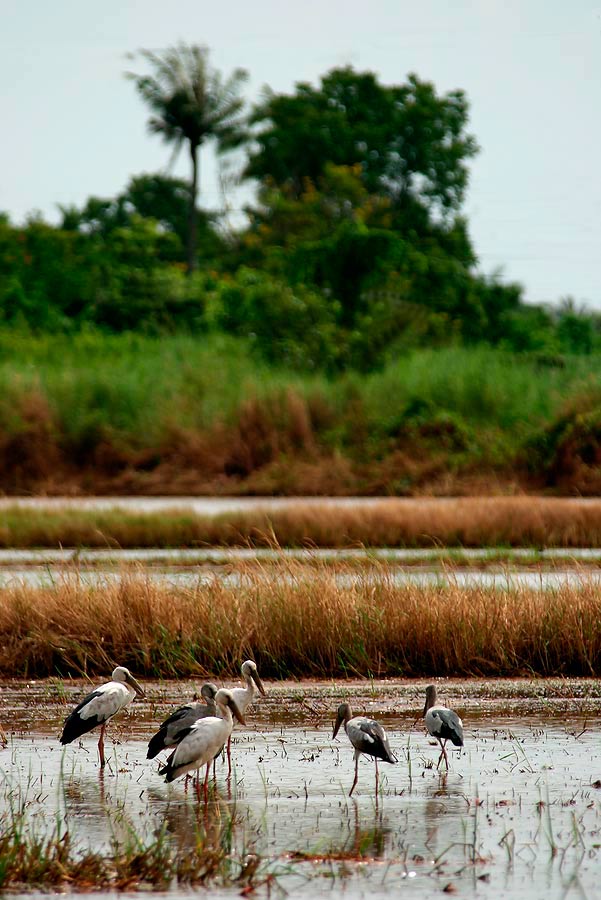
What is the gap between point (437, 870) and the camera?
18.7 ft

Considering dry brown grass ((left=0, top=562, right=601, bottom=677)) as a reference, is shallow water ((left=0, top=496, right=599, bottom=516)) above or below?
below

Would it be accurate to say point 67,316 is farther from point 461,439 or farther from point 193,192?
point 461,439

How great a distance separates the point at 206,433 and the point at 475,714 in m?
22.6

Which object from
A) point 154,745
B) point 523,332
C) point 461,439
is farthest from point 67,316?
point 154,745

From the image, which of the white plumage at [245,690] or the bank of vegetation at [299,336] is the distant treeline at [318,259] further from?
the white plumage at [245,690]

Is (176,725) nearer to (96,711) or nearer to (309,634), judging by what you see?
(96,711)

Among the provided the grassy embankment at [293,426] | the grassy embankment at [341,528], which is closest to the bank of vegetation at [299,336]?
the grassy embankment at [293,426]

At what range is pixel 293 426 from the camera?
104ft

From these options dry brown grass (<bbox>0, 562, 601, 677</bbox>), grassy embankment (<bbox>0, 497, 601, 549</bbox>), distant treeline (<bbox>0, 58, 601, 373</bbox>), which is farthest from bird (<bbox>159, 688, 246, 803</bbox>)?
distant treeline (<bbox>0, 58, 601, 373</bbox>)

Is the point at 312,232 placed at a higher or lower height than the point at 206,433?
higher

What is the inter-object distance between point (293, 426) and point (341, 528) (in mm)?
11389

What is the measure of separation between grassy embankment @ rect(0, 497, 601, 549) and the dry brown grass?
28.0ft

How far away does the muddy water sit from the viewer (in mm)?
5727

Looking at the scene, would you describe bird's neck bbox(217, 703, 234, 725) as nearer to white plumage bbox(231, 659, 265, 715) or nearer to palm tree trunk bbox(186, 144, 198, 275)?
white plumage bbox(231, 659, 265, 715)
